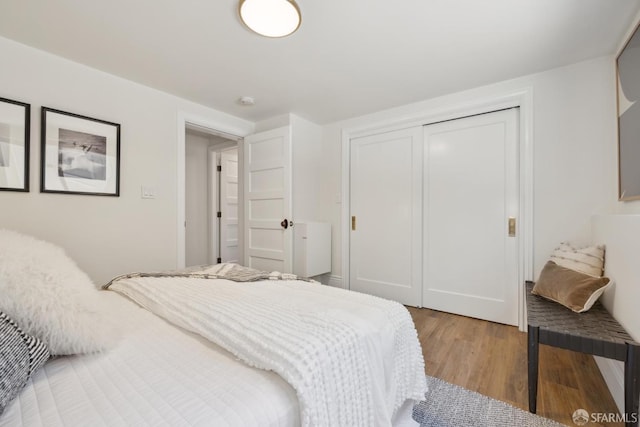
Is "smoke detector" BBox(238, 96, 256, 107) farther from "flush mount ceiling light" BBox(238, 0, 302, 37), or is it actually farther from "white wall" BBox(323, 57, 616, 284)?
"white wall" BBox(323, 57, 616, 284)

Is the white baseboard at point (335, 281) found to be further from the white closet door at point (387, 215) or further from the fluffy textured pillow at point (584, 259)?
the fluffy textured pillow at point (584, 259)

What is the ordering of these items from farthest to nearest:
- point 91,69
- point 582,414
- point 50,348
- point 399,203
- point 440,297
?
point 399,203
point 440,297
point 91,69
point 582,414
point 50,348

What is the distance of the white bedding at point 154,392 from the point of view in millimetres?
577

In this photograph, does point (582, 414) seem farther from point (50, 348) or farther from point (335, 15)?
point (335, 15)

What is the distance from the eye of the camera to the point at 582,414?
1.39m

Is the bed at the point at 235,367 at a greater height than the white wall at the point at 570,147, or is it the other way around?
the white wall at the point at 570,147

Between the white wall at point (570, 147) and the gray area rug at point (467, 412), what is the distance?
1.38 m

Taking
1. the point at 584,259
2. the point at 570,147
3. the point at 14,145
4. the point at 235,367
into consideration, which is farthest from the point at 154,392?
the point at 570,147

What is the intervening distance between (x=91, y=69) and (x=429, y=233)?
137 inches

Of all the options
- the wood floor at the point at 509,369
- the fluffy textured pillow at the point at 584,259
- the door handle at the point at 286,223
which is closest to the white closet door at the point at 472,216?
the wood floor at the point at 509,369

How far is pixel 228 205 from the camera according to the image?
4.50 m

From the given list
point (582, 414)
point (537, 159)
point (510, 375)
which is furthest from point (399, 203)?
point (582, 414)

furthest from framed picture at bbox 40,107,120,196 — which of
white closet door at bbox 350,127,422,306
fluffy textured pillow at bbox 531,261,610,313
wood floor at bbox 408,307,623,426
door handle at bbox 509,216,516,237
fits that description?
door handle at bbox 509,216,516,237

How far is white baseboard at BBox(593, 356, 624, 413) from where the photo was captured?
1.40 m
